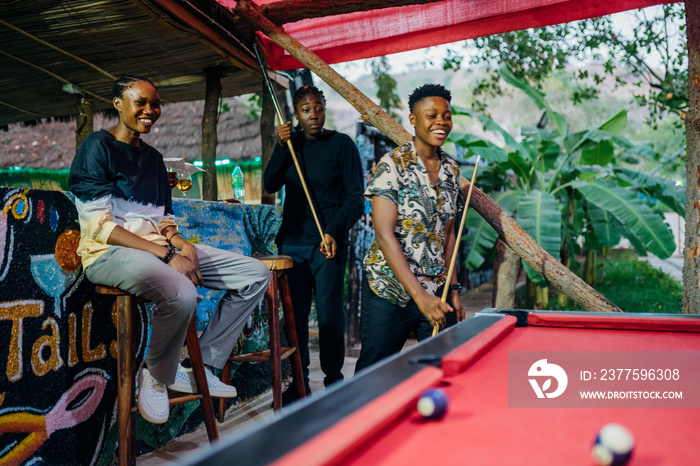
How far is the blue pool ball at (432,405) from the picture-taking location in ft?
3.55

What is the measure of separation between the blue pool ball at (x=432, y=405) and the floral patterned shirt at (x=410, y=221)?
126cm

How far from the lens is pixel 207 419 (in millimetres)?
2488

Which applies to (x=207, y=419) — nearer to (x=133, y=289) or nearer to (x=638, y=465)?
(x=133, y=289)

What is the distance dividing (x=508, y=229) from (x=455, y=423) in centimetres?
237

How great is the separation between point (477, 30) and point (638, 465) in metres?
3.98

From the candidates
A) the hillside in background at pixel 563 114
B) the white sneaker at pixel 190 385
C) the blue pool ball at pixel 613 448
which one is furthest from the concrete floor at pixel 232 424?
the hillside in background at pixel 563 114

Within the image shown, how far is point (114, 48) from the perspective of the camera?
4484 mm

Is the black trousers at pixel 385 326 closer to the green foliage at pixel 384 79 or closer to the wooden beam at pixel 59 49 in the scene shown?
the wooden beam at pixel 59 49

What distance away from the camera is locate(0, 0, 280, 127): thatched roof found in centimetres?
370

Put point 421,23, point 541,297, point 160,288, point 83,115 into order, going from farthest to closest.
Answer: point 541,297
point 83,115
point 421,23
point 160,288

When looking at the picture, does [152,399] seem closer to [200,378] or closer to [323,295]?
[200,378]

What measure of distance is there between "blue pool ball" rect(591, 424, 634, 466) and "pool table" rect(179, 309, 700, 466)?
43 mm

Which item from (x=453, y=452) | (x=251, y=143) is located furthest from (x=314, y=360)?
(x=251, y=143)

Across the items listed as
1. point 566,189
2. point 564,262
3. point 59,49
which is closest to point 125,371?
point 59,49
